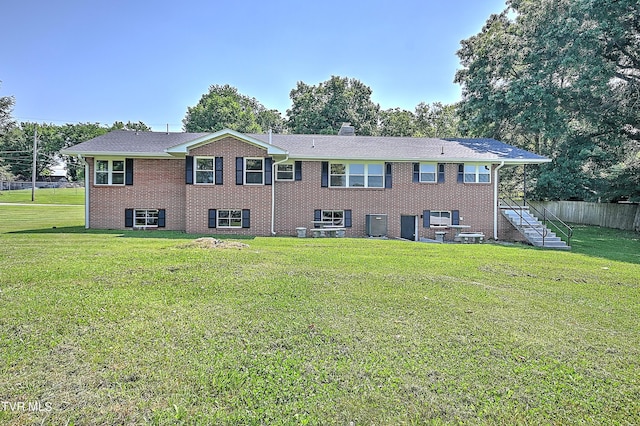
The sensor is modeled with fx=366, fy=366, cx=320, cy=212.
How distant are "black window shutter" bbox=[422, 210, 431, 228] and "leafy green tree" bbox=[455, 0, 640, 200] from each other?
35.2 feet

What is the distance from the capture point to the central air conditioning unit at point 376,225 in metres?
17.3

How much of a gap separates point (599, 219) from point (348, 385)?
2752cm

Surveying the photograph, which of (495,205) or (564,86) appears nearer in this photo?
(495,205)

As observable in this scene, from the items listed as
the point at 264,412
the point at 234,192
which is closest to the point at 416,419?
the point at 264,412

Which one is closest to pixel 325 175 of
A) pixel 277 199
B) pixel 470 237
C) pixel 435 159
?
pixel 277 199

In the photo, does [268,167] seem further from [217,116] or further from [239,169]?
[217,116]

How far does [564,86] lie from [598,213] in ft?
28.5

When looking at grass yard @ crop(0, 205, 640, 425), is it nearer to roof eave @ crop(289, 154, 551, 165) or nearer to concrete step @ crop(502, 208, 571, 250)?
concrete step @ crop(502, 208, 571, 250)

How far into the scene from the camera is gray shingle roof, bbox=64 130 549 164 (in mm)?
16672

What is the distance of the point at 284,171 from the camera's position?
675 inches

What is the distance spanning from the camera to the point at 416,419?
3113mm

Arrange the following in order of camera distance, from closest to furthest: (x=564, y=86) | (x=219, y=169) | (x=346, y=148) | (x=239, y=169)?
(x=219, y=169), (x=239, y=169), (x=346, y=148), (x=564, y=86)

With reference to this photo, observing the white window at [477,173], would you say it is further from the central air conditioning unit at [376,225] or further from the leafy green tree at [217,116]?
the leafy green tree at [217,116]

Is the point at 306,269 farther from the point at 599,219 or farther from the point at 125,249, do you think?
the point at 599,219
